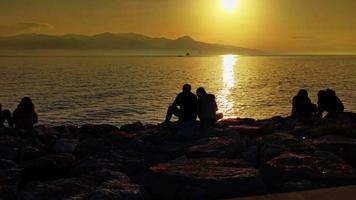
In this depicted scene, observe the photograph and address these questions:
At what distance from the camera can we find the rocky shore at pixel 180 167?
20.2ft

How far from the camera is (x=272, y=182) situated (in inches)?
270

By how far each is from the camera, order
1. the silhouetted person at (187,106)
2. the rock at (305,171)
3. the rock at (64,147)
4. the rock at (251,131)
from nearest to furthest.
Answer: the rock at (305,171) < the rock at (64,147) < the rock at (251,131) < the silhouetted person at (187,106)

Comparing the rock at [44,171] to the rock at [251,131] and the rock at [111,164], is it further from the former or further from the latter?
the rock at [251,131]

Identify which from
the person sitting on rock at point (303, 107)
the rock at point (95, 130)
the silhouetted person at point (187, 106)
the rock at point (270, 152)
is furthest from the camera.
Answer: the person sitting on rock at point (303, 107)

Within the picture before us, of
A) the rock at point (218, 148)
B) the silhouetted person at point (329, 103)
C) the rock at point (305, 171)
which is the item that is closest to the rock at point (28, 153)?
the rock at point (218, 148)

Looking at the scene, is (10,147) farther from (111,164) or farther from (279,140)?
(279,140)

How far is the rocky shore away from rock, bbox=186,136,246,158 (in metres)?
0.02

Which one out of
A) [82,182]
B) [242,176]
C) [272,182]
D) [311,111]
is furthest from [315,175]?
[311,111]

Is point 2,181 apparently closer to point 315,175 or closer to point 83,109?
point 315,175

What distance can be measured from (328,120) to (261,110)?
1674 cm

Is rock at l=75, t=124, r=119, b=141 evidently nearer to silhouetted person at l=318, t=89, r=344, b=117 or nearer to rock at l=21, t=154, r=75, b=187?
rock at l=21, t=154, r=75, b=187

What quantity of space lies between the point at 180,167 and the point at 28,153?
3.55 meters

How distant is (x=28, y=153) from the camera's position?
8.97 metres

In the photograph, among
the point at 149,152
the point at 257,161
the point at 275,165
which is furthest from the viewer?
the point at 149,152
